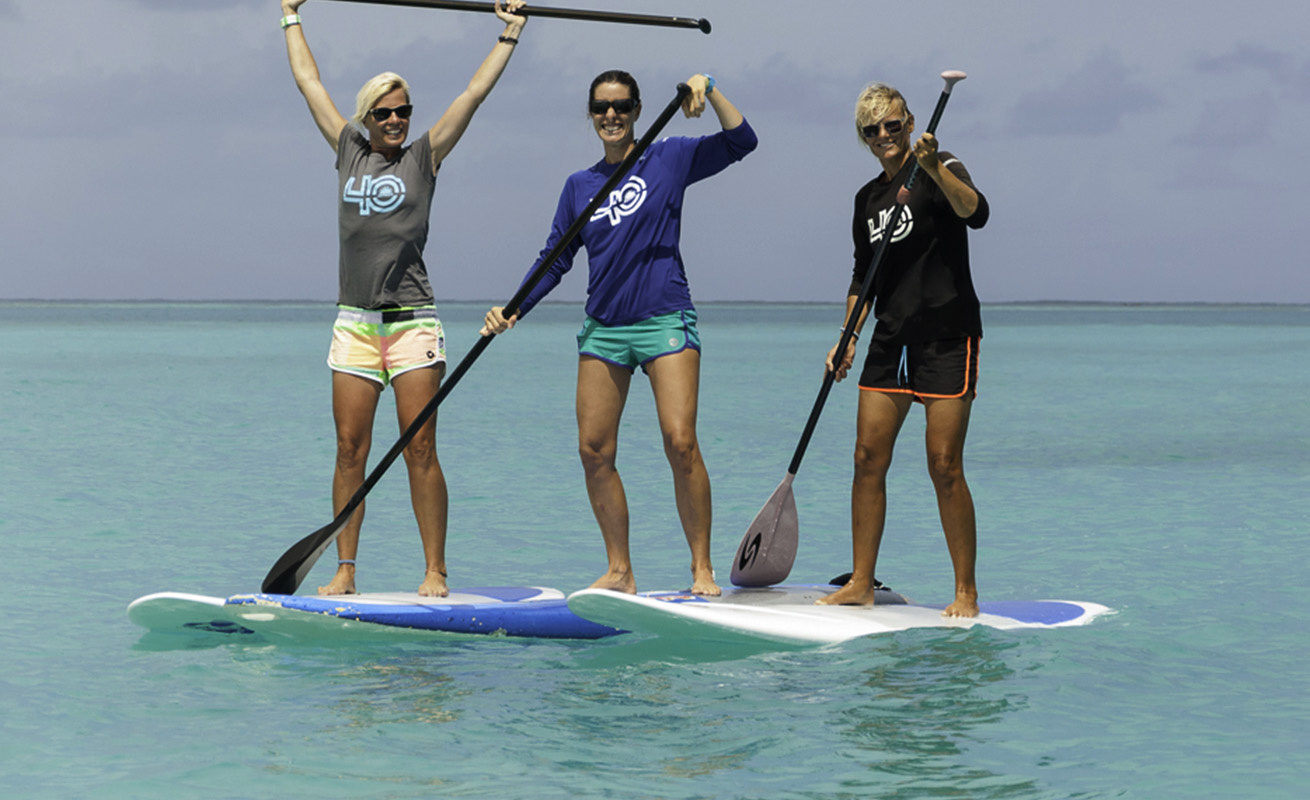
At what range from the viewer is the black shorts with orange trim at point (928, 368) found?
573 centimetres

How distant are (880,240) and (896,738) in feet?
6.43

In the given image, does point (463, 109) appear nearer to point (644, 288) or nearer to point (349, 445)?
point (644, 288)

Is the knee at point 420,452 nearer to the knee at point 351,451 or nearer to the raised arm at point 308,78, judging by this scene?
the knee at point 351,451

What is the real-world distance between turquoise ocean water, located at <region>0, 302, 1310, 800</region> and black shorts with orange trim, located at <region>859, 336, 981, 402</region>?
38.5 inches

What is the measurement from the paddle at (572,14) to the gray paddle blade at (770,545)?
194 centimetres

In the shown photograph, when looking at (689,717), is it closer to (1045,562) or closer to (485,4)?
(485,4)

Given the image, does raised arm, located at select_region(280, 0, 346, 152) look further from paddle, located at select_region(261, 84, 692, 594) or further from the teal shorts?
the teal shorts

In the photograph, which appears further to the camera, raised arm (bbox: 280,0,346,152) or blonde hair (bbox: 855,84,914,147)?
raised arm (bbox: 280,0,346,152)

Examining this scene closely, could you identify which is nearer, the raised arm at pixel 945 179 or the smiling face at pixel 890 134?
the raised arm at pixel 945 179

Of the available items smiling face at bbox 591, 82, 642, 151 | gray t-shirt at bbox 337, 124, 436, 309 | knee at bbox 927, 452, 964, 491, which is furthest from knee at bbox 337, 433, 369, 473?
knee at bbox 927, 452, 964, 491

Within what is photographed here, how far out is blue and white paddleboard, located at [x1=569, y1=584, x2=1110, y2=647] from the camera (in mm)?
5832

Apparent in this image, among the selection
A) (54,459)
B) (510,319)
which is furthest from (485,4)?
(54,459)

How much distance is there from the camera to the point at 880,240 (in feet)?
19.4

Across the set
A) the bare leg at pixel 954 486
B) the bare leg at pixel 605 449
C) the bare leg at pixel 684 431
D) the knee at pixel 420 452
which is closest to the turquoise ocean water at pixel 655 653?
the bare leg at pixel 954 486
